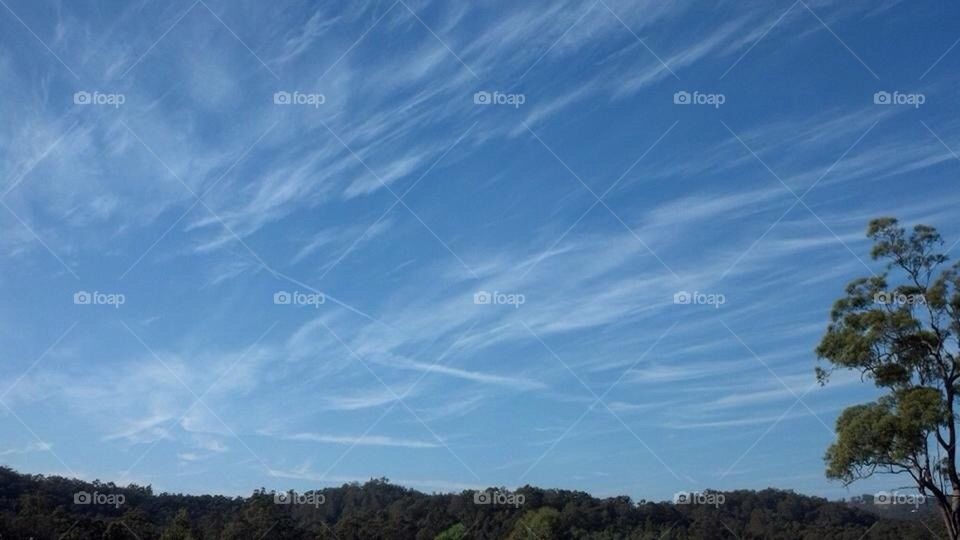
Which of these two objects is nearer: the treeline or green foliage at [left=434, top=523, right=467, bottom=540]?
the treeline

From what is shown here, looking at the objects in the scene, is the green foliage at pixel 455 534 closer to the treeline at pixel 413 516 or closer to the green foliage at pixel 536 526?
the treeline at pixel 413 516

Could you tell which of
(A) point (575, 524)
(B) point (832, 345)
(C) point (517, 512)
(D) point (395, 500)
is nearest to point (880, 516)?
(A) point (575, 524)

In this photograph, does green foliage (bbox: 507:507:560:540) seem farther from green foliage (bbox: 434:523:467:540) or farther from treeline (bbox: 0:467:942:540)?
green foliage (bbox: 434:523:467:540)

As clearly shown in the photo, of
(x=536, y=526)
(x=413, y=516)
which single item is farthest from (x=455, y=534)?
(x=413, y=516)

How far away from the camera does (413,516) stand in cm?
8862

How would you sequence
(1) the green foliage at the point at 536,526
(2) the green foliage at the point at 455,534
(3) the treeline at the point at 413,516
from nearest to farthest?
(3) the treeline at the point at 413,516, (1) the green foliage at the point at 536,526, (2) the green foliage at the point at 455,534

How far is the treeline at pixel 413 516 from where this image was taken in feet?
168

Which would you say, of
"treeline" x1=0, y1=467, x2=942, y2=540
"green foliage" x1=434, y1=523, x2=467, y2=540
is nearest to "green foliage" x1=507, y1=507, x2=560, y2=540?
"treeline" x1=0, y1=467, x2=942, y2=540

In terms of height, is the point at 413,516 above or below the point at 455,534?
above

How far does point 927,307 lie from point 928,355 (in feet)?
4.40

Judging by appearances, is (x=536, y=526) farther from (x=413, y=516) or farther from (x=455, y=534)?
(x=413, y=516)

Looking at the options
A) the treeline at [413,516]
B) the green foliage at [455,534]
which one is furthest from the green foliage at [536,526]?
the green foliage at [455,534]

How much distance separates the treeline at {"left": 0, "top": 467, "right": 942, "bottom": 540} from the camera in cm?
5125

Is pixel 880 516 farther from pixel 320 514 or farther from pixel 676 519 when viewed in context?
pixel 320 514
